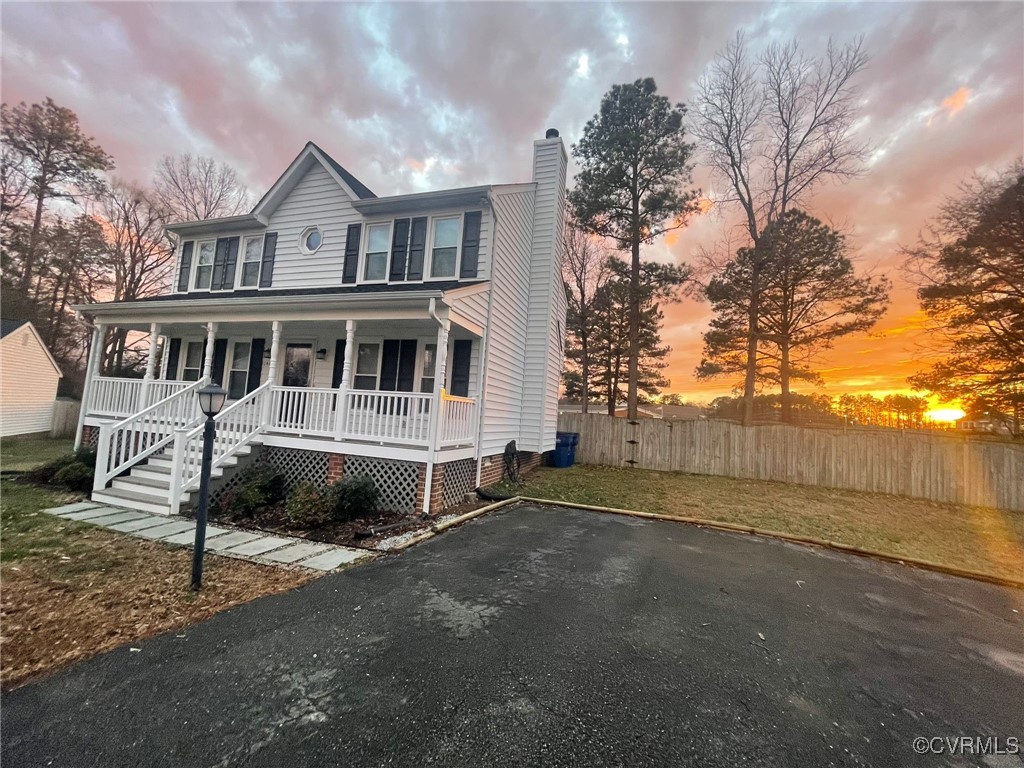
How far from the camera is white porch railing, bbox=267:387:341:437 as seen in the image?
26.2 ft

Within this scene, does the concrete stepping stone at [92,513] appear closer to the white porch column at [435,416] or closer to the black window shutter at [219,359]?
the white porch column at [435,416]

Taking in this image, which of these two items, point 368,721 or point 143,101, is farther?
point 143,101

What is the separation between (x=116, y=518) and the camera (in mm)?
6305

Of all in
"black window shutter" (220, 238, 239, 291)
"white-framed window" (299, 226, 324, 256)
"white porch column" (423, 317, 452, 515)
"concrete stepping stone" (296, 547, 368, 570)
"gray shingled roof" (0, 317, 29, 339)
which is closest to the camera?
"concrete stepping stone" (296, 547, 368, 570)

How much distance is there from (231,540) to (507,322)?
7.27 meters

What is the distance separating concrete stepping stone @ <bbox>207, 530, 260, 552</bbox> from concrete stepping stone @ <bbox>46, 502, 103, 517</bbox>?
2919mm

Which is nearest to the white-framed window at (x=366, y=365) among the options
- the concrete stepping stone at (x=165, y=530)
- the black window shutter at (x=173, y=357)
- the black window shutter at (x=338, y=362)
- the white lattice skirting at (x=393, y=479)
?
the black window shutter at (x=338, y=362)

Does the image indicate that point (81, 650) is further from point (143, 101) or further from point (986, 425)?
point (986, 425)

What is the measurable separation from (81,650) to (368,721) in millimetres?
2380

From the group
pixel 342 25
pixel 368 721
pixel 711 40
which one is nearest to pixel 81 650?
pixel 368 721

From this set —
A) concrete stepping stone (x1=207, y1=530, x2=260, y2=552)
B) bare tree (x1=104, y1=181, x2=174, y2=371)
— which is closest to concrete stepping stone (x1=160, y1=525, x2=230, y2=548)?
concrete stepping stone (x1=207, y1=530, x2=260, y2=552)

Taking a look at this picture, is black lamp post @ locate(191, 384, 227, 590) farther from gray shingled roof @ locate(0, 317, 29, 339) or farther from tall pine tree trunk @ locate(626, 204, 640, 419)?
gray shingled roof @ locate(0, 317, 29, 339)

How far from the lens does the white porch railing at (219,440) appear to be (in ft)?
21.7

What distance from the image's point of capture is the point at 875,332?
53.9 ft
